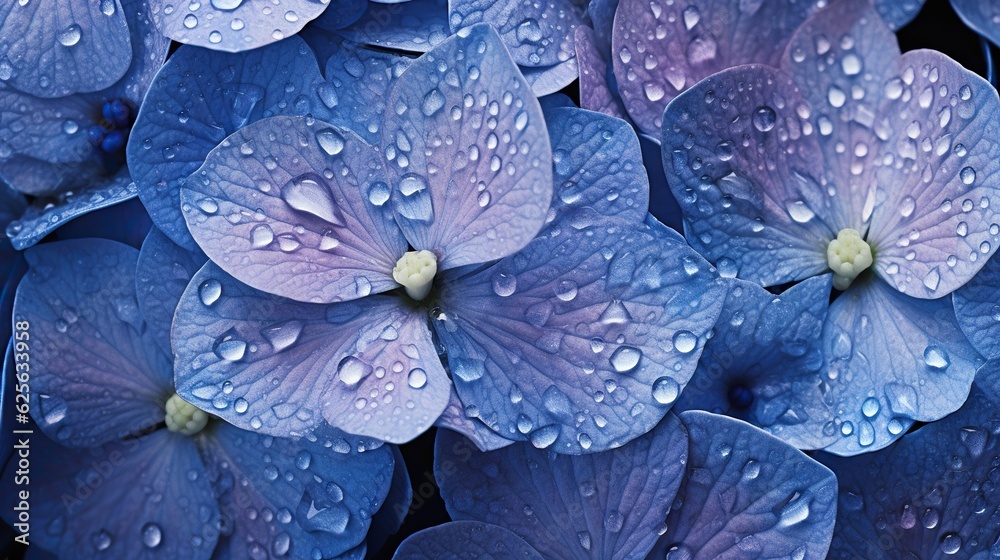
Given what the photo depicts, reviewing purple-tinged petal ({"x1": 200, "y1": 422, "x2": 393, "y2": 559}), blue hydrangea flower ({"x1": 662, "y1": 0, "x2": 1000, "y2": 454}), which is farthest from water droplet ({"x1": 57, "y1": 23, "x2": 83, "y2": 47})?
blue hydrangea flower ({"x1": 662, "y1": 0, "x2": 1000, "y2": 454})

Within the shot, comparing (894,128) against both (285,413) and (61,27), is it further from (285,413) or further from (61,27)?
(61,27)

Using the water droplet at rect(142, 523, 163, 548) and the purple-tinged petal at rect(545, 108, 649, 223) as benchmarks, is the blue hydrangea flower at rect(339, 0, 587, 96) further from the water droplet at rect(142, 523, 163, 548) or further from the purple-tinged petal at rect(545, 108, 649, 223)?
the water droplet at rect(142, 523, 163, 548)

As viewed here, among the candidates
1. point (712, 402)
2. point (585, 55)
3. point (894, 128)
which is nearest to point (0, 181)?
point (585, 55)

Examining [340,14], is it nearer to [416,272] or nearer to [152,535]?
[416,272]

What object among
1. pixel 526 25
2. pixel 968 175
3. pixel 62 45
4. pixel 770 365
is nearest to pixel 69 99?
pixel 62 45

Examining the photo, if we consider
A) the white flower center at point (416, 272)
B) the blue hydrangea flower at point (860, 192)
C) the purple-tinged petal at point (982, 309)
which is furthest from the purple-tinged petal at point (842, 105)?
the white flower center at point (416, 272)

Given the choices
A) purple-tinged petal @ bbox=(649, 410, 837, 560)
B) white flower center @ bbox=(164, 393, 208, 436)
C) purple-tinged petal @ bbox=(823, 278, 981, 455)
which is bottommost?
white flower center @ bbox=(164, 393, 208, 436)
